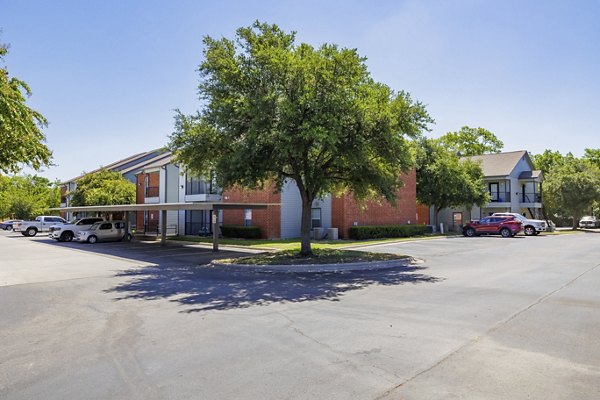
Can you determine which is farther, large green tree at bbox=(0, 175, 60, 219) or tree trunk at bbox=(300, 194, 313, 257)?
large green tree at bbox=(0, 175, 60, 219)

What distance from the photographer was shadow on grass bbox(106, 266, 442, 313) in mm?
9742

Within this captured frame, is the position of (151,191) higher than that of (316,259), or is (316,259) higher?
(151,191)

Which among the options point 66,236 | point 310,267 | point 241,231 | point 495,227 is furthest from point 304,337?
point 495,227

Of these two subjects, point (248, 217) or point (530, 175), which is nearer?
point (248, 217)

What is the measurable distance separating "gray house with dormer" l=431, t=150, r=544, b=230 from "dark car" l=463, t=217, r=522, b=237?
33.7ft

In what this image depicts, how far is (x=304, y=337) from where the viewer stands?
6551 millimetres

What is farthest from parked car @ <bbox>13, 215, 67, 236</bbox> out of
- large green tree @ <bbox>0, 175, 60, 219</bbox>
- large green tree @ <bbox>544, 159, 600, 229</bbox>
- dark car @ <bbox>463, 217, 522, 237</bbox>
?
large green tree @ <bbox>544, 159, 600, 229</bbox>

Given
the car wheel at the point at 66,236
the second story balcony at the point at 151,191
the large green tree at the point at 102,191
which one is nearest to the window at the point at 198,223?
the second story balcony at the point at 151,191

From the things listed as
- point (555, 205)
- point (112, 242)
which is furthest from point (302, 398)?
point (555, 205)

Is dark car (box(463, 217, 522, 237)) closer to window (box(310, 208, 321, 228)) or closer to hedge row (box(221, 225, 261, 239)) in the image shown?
window (box(310, 208, 321, 228))

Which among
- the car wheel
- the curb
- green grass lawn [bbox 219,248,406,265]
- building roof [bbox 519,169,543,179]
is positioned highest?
building roof [bbox 519,169,543,179]

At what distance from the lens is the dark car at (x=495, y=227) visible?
32.7 metres

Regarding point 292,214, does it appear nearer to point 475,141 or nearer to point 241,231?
point 241,231

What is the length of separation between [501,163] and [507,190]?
403 cm
